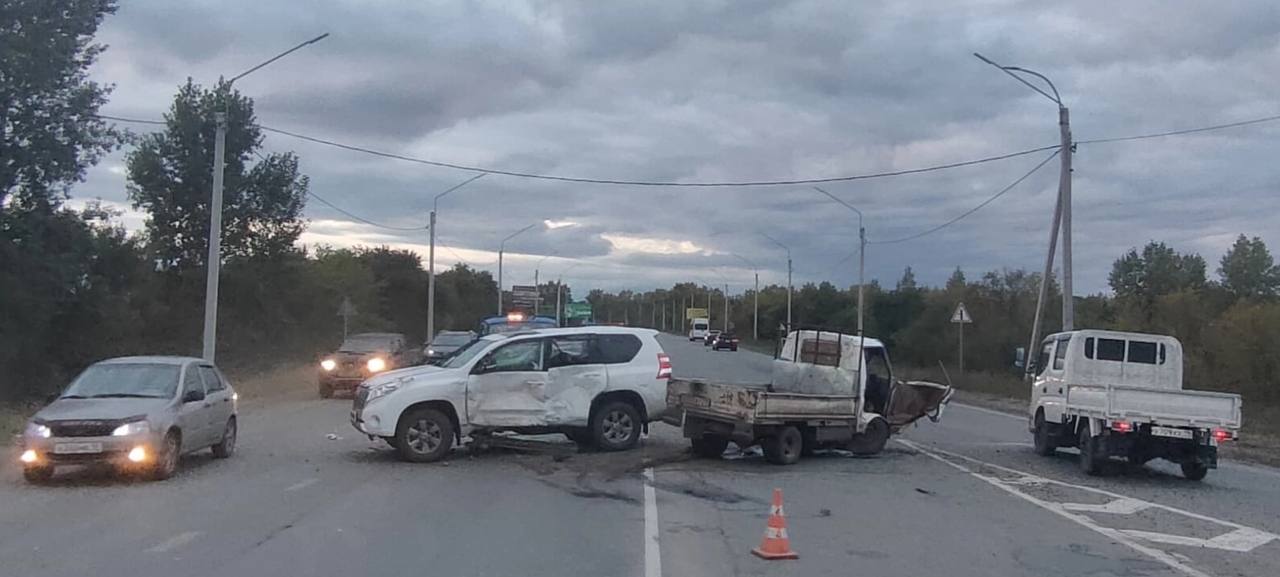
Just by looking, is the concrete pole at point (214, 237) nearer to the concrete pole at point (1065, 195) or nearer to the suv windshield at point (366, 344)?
the suv windshield at point (366, 344)

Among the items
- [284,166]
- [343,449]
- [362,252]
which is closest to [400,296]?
[362,252]

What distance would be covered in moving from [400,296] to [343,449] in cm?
6513

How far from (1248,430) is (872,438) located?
1392 centimetres

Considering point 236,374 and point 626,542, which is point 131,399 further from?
point 236,374

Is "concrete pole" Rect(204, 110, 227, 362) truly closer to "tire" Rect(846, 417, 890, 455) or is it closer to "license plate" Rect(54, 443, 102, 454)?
"license plate" Rect(54, 443, 102, 454)

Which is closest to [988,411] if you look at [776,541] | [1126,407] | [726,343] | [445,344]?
[445,344]

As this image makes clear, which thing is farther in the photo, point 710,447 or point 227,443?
point 710,447

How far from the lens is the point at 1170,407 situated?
17.5 meters

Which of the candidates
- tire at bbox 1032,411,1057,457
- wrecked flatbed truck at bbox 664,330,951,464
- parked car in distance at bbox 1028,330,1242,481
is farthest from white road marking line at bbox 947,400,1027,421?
wrecked flatbed truck at bbox 664,330,951,464

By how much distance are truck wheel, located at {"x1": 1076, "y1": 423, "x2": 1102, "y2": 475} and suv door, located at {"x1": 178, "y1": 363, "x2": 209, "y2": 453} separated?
40.1 feet

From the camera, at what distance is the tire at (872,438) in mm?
19484

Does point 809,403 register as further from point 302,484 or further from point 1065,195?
point 1065,195

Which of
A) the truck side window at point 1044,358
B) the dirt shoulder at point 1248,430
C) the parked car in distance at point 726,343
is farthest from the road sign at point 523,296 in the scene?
the truck side window at point 1044,358

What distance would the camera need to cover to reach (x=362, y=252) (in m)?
83.1
